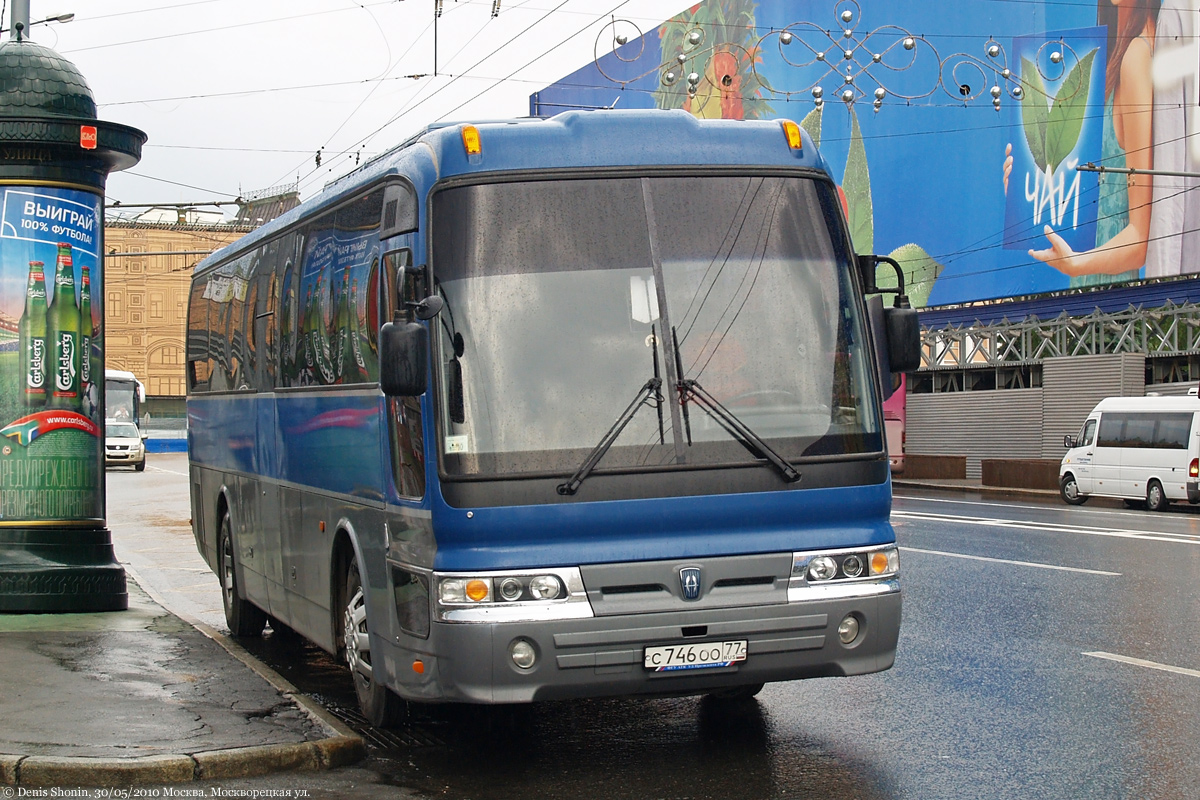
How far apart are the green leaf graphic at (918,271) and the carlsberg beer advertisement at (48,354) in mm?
32893

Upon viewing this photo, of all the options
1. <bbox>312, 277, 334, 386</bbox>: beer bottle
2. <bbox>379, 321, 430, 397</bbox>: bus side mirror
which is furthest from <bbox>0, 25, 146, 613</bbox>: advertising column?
<bbox>379, 321, 430, 397</bbox>: bus side mirror

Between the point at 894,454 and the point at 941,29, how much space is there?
478 inches

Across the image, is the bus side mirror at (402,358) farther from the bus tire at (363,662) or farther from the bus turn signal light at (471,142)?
the bus tire at (363,662)

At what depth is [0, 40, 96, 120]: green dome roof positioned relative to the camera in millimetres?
11289

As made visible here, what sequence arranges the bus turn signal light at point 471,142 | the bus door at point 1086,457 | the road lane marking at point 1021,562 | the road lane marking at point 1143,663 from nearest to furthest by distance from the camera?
the bus turn signal light at point 471,142, the road lane marking at point 1143,663, the road lane marking at point 1021,562, the bus door at point 1086,457

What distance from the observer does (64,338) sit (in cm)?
1166

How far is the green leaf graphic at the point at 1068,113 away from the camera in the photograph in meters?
36.8

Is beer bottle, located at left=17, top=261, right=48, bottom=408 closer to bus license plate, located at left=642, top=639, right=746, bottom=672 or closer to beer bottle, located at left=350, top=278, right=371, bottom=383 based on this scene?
beer bottle, located at left=350, top=278, right=371, bottom=383

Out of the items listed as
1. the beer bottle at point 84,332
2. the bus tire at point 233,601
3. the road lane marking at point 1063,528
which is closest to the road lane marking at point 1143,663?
the bus tire at point 233,601

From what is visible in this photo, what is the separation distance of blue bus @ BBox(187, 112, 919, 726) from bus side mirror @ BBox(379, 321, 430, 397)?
0.04ft

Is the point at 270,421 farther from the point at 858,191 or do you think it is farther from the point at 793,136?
the point at 858,191

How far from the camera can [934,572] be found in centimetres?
1473

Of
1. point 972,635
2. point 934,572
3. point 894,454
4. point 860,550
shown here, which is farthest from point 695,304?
point 894,454

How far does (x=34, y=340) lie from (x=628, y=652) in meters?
7.12
